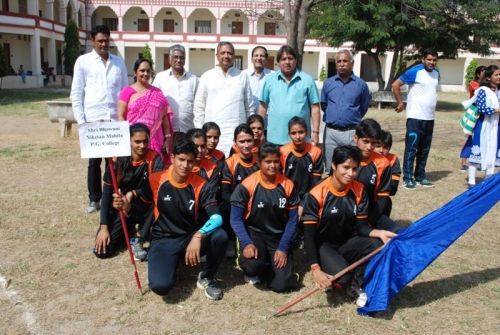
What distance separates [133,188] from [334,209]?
180cm

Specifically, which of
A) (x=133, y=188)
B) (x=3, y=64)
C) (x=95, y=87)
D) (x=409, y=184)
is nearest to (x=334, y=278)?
(x=133, y=188)

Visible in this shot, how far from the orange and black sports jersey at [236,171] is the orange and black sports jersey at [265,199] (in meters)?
0.39

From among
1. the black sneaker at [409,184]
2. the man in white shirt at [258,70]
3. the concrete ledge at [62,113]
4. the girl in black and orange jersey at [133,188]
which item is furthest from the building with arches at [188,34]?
the girl in black and orange jersey at [133,188]

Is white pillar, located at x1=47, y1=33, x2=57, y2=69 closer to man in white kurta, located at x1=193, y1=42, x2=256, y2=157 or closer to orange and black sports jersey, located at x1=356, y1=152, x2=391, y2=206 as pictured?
man in white kurta, located at x1=193, y1=42, x2=256, y2=157

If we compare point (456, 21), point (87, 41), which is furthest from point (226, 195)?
point (87, 41)

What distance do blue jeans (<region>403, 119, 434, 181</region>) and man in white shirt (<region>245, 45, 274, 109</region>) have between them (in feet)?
7.30

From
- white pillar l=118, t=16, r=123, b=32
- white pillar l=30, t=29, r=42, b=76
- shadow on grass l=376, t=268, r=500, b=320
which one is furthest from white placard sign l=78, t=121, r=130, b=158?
white pillar l=118, t=16, r=123, b=32

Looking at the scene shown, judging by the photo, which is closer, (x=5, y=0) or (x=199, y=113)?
(x=199, y=113)

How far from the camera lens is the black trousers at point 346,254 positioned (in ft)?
11.1

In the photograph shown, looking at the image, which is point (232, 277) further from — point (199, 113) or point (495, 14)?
point (495, 14)

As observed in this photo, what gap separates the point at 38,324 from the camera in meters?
3.02

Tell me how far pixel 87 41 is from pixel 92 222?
119 feet

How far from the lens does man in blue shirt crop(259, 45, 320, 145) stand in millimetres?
4637

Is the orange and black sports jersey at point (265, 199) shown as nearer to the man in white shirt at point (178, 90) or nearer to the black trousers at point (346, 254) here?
the black trousers at point (346, 254)
